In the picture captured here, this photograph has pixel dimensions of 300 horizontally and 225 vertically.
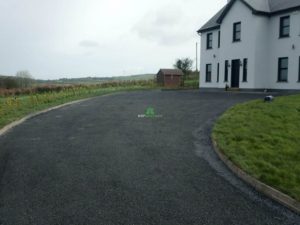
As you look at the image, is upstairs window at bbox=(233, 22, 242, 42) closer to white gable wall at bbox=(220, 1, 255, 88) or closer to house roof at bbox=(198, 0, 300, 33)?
white gable wall at bbox=(220, 1, 255, 88)

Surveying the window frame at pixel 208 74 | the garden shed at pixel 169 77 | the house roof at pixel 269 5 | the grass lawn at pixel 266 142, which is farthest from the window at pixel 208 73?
the grass lawn at pixel 266 142

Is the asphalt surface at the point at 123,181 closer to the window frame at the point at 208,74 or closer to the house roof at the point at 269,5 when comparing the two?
the house roof at the point at 269,5

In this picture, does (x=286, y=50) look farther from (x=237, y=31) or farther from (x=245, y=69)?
(x=237, y=31)

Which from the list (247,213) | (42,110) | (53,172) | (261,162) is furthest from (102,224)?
(42,110)

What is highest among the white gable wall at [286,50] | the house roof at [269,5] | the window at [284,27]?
the house roof at [269,5]

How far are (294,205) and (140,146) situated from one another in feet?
17.3

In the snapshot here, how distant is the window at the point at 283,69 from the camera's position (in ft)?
87.2

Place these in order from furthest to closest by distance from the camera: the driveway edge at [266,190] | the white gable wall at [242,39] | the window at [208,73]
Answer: the window at [208,73] → the white gable wall at [242,39] → the driveway edge at [266,190]

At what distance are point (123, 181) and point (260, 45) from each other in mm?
23591

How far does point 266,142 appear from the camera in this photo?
976 cm

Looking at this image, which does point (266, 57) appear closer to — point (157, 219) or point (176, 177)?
point (176, 177)

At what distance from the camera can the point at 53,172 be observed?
7918mm

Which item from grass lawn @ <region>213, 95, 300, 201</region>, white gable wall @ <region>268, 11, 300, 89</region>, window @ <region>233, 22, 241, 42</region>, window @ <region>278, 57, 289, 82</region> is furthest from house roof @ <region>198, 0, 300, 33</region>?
grass lawn @ <region>213, 95, 300, 201</region>

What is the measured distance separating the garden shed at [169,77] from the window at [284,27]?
23410 mm
